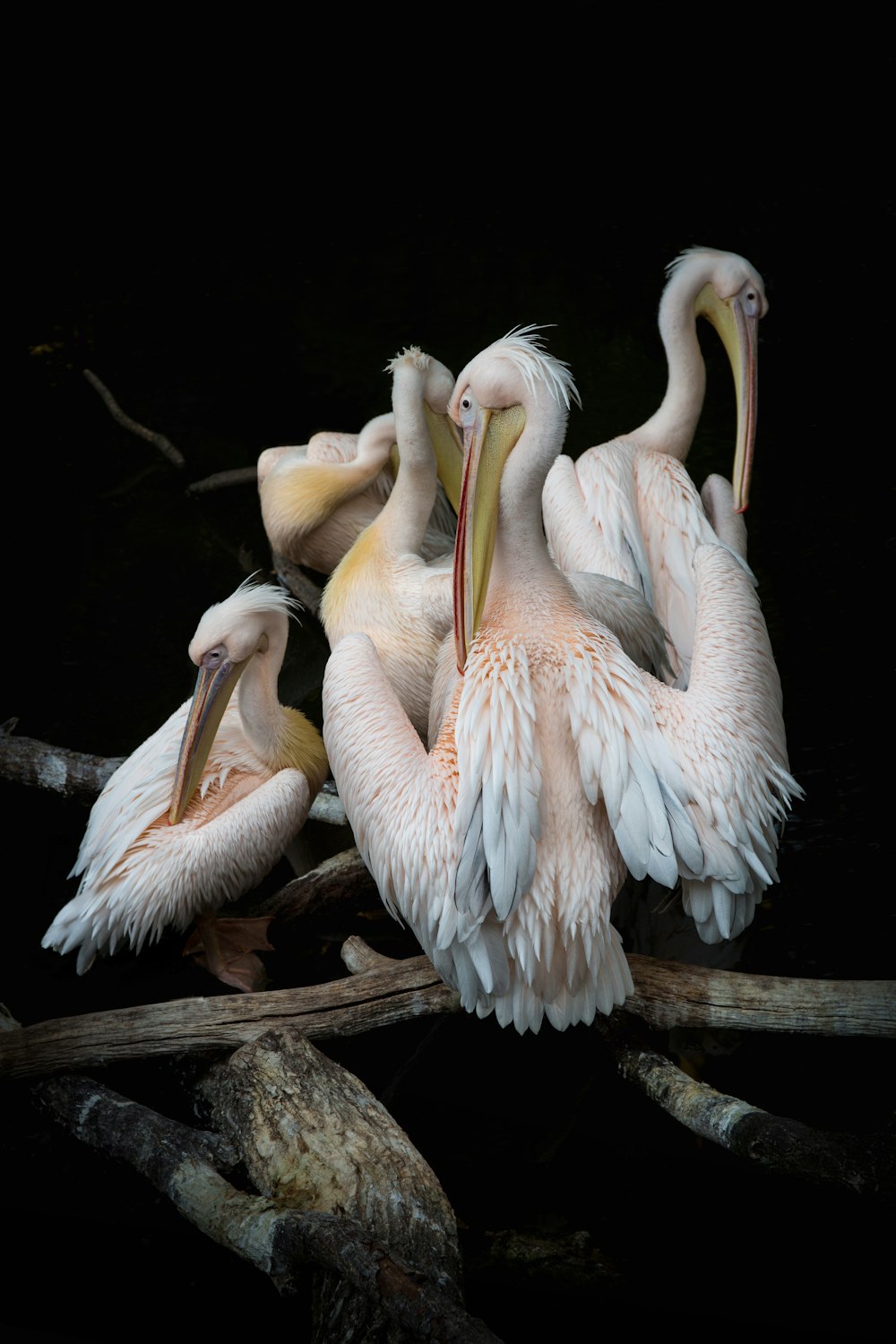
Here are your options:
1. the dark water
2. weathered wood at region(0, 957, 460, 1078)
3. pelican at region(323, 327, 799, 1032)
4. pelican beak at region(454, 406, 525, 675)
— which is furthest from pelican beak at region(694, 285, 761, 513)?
weathered wood at region(0, 957, 460, 1078)

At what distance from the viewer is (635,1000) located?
10.3ft

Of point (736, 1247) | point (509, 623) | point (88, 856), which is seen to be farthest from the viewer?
point (88, 856)

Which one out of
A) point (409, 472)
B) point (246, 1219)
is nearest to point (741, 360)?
point (409, 472)

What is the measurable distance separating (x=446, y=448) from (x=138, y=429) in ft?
8.89

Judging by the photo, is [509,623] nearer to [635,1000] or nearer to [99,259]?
[635,1000]

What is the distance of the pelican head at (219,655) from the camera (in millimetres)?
3721

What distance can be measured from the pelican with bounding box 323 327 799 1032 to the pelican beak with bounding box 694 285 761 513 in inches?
58.0

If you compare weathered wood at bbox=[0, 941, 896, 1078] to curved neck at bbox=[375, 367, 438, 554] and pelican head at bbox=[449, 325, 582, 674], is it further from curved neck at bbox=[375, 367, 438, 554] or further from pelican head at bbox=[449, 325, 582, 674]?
curved neck at bbox=[375, 367, 438, 554]

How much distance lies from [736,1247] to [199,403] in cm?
530

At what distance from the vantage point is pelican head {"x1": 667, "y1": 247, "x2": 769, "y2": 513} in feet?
15.1

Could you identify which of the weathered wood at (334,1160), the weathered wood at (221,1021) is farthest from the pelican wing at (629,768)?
the weathered wood at (334,1160)

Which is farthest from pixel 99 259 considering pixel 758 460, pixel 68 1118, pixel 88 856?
pixel 68 1118

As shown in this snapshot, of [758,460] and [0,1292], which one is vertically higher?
[758,460]

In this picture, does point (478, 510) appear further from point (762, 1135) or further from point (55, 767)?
point (55, 767)
